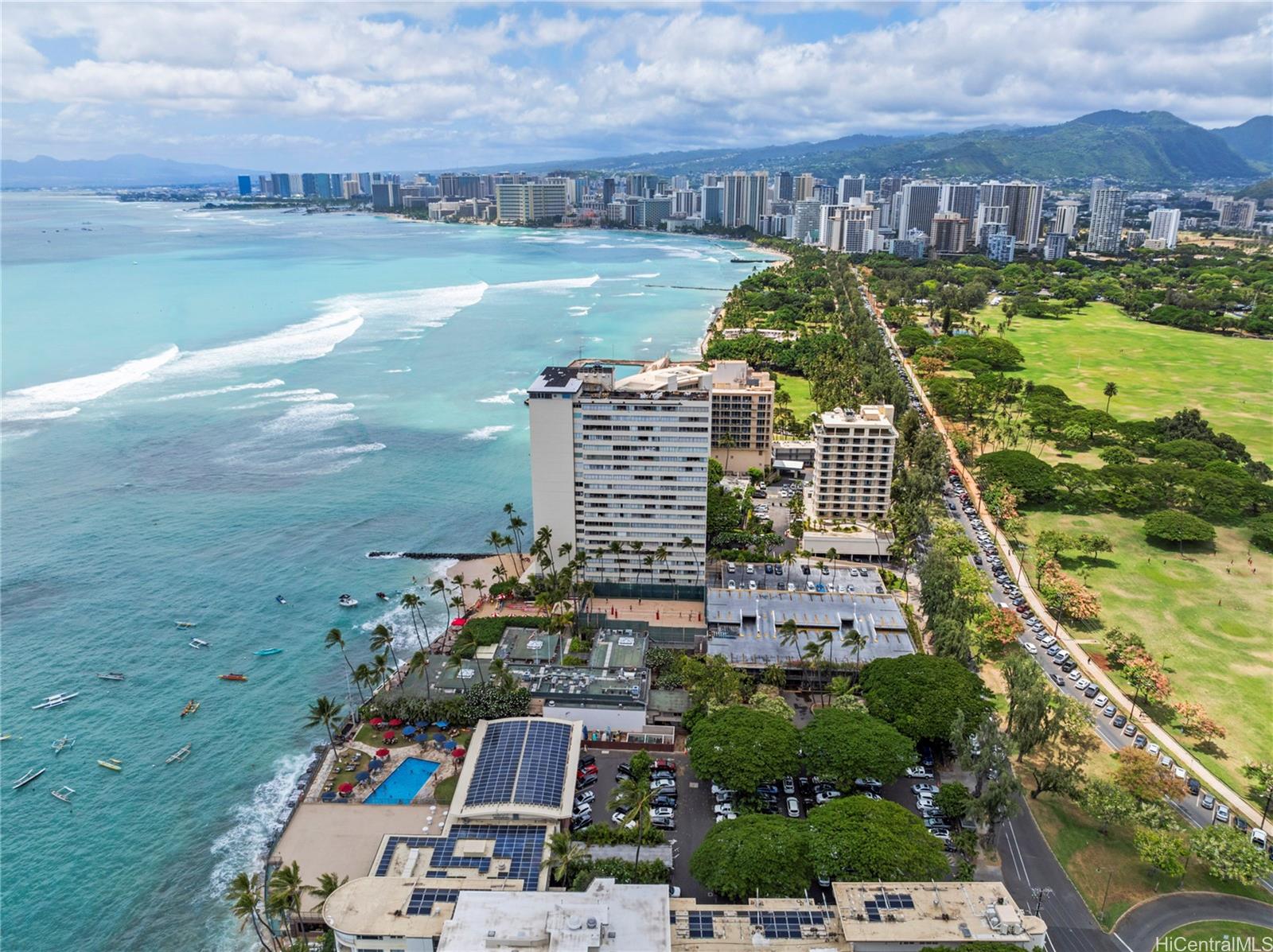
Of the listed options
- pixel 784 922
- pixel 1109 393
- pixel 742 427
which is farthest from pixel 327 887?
pixel 1109 393

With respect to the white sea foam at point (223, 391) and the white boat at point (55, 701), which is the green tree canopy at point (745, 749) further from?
the white sea foam at point (223, 391)

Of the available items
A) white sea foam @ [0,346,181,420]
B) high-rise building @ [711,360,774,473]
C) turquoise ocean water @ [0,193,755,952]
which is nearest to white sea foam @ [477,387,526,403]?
turquoise ocean water @ [0,193,755,952]

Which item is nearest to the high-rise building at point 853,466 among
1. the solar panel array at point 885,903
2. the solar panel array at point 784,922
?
the solar panel array at point 885,903

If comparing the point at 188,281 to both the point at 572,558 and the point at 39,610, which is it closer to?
the point at 39,610

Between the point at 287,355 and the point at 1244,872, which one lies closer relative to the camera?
the point at 1244,872

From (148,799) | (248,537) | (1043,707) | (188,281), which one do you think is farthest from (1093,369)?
(188,281)

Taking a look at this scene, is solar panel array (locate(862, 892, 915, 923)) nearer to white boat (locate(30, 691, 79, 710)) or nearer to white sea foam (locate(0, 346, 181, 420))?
white boat (locate(30, 691, 79, 710))

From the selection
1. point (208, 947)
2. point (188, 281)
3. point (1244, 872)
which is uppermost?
point (188, 281)
